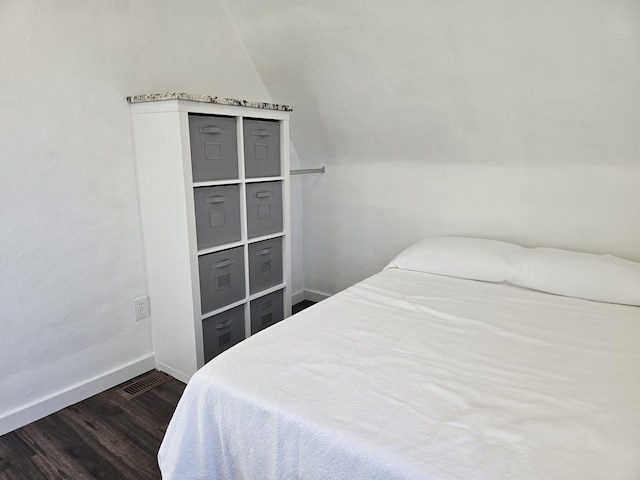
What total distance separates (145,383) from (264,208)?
1.10 meters

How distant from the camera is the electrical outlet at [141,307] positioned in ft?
7.36

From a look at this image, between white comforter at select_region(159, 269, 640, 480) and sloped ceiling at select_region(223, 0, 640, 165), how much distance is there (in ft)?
3.03

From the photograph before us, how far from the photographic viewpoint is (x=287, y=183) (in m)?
2.49

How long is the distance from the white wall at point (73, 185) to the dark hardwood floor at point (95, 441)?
0.10 meters

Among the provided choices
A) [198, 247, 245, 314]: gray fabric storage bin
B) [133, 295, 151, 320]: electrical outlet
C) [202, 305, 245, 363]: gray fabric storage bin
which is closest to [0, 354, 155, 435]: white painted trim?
[133, 295, 151, 320]: electrical outlet

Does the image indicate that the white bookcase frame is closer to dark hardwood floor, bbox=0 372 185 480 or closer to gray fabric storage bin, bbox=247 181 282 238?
gray fabric storage bin, bbox=247 181 282 238

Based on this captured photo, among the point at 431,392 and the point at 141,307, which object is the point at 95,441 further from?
the point at 431,392

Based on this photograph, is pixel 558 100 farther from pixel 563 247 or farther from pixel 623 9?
pixel 563 247

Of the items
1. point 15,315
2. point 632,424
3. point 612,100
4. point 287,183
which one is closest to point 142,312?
point 15,315

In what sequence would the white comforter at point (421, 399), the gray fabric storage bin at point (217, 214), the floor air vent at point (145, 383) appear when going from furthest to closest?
the floor air vent at point (145, 383) < the gray fabric storage bin at point (217, 214) < the white comforter at point (421, 399)

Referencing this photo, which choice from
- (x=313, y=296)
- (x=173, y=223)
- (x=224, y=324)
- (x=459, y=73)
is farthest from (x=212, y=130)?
(x=313, y=296)

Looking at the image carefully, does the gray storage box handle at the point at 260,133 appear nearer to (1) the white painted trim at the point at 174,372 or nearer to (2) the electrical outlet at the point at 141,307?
(2) the electrical outlet at the point at 141,307

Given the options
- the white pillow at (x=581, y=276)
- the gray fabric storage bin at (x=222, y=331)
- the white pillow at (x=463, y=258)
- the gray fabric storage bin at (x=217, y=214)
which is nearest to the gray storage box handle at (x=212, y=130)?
the gray fabric storage bin at (x=217, y=214)

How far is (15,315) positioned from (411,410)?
1675mm
